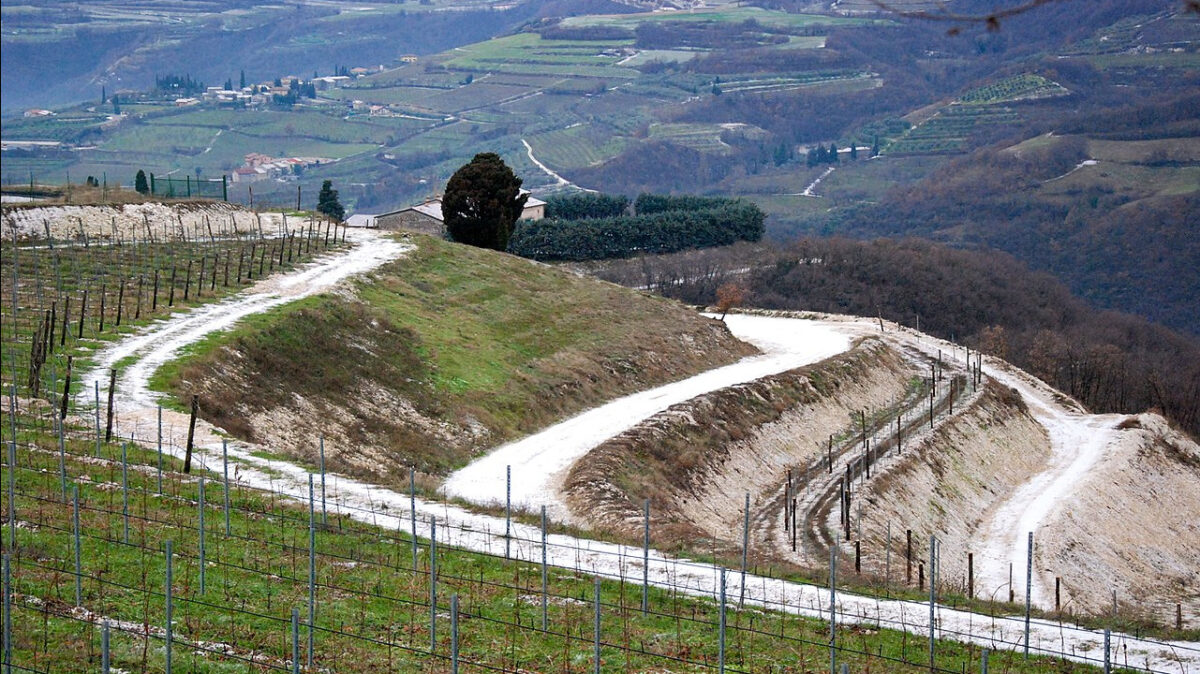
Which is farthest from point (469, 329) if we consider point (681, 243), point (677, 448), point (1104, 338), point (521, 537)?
point (1104, 338)

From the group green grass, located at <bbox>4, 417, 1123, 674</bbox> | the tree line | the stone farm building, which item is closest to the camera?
green grass, located at <bbox>4, 417, 1123, 674</bbox>

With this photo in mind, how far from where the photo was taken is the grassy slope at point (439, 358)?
38250mm

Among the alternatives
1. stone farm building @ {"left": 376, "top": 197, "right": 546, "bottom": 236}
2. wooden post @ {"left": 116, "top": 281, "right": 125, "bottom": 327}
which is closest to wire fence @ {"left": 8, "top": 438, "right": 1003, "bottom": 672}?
wooden post @ {"left": 116, "top": 281, "right": 125, "bottom": 327}

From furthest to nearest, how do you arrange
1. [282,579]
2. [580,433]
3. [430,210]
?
[430,210] < [580,433] < [282,579]

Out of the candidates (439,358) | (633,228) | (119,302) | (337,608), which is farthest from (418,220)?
(337,608)

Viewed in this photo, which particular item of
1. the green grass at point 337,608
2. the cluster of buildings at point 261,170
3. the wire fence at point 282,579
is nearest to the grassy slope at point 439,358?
the wire fence at point 282,579

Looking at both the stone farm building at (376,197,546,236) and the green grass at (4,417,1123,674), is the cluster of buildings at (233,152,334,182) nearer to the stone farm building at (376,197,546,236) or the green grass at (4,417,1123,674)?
the stone farm building at (376,197,546,236)

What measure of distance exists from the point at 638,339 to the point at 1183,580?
73.4 feet

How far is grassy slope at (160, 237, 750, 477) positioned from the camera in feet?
125

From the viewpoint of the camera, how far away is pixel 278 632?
18.5 metres

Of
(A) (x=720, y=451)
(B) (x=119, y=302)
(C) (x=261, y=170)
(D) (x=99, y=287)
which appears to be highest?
(B) (x=119, y=302)

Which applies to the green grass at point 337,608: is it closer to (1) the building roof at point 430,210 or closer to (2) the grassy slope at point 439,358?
(2) the grassy slope at point 439,358

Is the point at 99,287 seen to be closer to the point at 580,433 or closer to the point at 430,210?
the point at 580,433

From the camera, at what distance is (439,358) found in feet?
153
